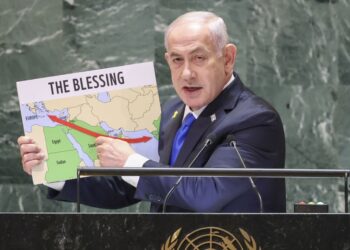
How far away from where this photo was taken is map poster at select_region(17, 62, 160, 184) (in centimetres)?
389

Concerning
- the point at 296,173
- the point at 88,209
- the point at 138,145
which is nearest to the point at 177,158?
the point at 138,145

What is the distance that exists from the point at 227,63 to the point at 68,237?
1.55m

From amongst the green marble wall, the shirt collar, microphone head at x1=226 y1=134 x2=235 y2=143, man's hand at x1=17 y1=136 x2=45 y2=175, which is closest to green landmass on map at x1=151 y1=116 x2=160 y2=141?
the shirt collar

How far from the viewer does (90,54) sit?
6.51 metres

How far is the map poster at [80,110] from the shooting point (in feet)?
12.8

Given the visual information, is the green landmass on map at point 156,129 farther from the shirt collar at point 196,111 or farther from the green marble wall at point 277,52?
the green marble wall at point 277,52

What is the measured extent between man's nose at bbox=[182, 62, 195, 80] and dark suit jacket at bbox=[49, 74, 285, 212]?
0.57 ft

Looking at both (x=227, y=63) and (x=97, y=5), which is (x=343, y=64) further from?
(x=227, y=63)

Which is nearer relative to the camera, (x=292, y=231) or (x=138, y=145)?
(x=292, y=231)

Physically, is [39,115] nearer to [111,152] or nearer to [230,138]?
[111,152]

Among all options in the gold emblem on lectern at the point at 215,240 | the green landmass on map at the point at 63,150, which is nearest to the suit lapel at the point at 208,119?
the green landmass on map at the point at 63,150

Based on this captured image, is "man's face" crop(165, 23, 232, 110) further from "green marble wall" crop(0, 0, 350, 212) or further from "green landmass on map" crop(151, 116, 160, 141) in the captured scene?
"green marble wall" crop(0, 0, 350, 212)

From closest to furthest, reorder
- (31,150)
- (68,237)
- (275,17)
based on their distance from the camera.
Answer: (68,237)
(31,150)
(275,17)

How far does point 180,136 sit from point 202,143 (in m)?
0.18
